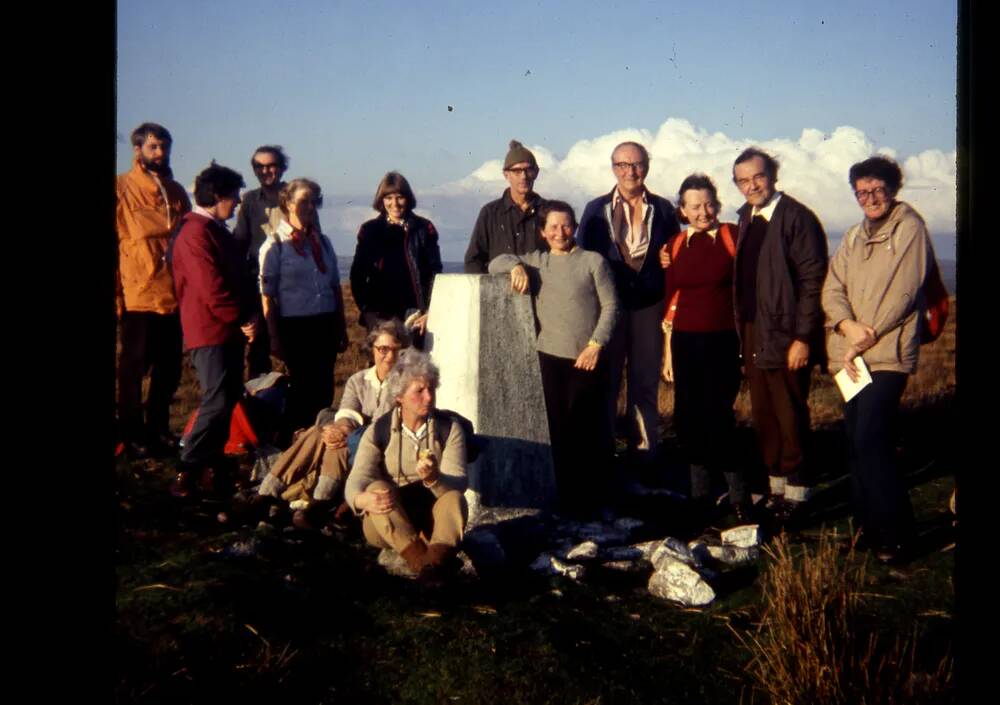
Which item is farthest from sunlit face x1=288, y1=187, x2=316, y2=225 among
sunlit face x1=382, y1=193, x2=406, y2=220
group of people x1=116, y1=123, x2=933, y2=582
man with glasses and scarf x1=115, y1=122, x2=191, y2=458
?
man with glasses and scarf x1=115, y1=122, x2=191, y2=458

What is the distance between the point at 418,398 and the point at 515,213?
2.00 metres

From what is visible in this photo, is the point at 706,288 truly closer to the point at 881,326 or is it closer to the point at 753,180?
the point at 753,180

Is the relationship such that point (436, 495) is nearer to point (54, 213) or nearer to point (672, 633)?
point (672, 633)

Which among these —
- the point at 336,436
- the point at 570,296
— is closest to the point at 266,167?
the point at 336,436

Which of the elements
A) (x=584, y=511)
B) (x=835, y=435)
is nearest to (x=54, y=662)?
(x=584, y=511)

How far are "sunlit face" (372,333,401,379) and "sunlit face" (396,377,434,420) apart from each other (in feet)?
2.76

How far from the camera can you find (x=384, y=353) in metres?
6.00

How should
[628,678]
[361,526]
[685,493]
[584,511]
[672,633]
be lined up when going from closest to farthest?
[628,678] → [672,633] → [361,526] → [584,511] → [685,493]

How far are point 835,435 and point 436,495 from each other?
5.11 metres

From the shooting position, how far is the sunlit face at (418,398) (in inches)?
201

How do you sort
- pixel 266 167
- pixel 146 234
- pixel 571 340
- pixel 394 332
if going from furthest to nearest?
pixel 266 167, pixel 146 234, pixel 571 340, pixel 394 332

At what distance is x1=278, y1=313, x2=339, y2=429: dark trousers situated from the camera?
6.71 metres

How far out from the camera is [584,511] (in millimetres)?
6391

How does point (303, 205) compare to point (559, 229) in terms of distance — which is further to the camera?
point (303, 205)
